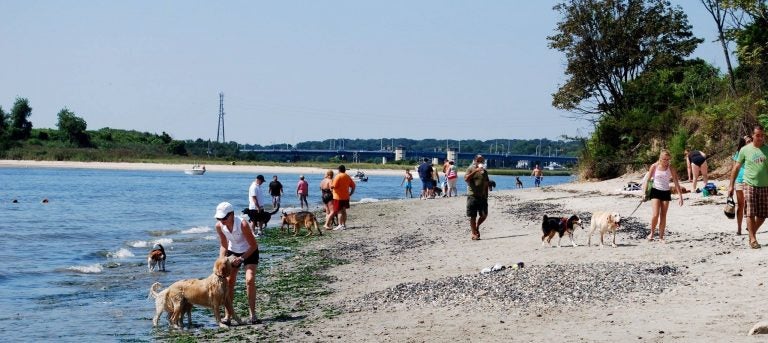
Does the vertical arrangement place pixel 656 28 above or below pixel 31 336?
above

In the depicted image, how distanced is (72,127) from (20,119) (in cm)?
701

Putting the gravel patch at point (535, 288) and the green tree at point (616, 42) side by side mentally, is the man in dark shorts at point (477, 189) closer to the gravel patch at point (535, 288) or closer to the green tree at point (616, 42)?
the gravel patch at point (535, 288)

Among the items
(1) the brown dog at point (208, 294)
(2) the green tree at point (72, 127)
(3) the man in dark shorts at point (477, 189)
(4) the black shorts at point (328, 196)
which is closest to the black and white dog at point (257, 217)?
(4) the black shorts at point (328, 196)

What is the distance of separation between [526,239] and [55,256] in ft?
36.8

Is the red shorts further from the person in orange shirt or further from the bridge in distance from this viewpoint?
the bridge in distance

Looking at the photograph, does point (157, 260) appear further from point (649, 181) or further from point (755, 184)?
point (755, 184)

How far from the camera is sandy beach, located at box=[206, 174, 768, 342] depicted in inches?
367

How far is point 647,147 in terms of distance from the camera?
3734 cm

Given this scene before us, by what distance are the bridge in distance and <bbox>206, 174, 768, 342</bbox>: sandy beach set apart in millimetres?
138789

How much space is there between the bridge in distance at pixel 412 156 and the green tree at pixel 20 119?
42.9m

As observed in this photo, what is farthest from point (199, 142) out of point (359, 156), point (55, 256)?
point (55, 256)

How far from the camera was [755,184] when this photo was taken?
525 inches

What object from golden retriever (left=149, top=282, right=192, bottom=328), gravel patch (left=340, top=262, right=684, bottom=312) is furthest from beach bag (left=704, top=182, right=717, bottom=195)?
golden retriever (left=149, top=282, right=192, bottom=328)

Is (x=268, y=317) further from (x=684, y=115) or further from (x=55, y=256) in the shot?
(x=684, y=115)
